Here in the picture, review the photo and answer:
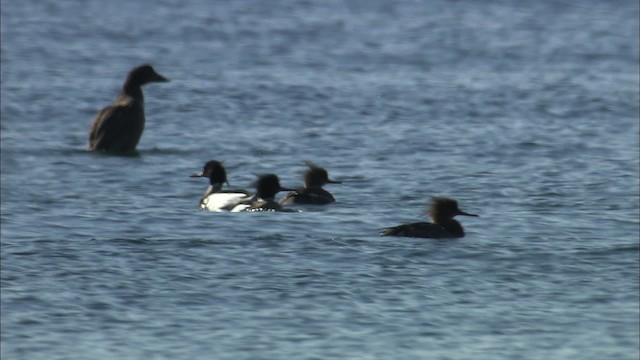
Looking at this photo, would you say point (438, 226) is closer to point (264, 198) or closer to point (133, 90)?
point (264, 198)

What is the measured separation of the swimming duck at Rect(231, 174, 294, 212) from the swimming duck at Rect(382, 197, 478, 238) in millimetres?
1327

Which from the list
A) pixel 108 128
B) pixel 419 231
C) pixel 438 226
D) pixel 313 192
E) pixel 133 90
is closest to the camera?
pixel 419 231

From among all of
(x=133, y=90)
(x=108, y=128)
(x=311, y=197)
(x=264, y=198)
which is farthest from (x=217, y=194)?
(x=133, y=90)

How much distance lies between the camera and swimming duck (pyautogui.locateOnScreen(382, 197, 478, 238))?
12.4 m

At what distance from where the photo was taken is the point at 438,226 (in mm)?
12633

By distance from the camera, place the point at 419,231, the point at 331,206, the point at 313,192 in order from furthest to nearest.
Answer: the point at 313,192 < the point at 331,206 < the point at 419,231

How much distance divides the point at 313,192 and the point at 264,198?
395 millimetres

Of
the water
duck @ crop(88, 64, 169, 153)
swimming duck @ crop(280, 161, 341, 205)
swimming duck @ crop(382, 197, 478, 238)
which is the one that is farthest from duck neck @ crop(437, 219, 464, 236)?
duck @ crop(88, 64, 169, 153)

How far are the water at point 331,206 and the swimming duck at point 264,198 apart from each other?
0.29 meters

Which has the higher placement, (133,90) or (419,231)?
(133,90)

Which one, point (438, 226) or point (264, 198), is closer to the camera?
point (438, 226)

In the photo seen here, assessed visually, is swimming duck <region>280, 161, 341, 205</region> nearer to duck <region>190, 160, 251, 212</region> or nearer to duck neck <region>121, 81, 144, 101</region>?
duck <region>190, 160, 251, 212</region>

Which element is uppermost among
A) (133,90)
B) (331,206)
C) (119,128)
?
(133,90)

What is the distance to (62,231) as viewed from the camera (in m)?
12.4
